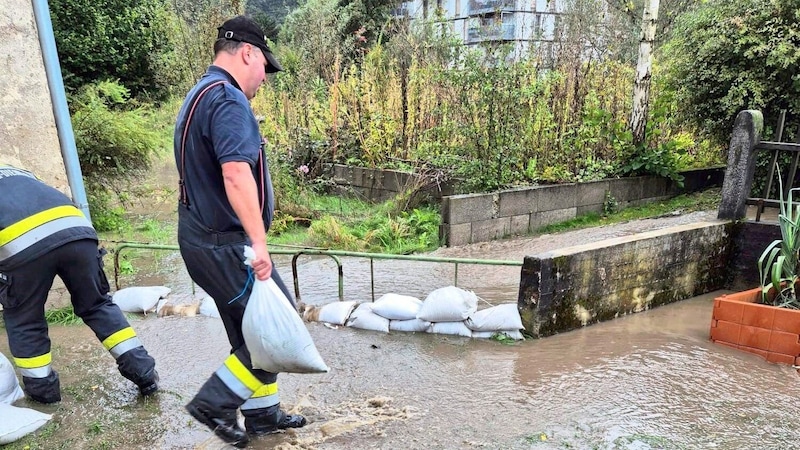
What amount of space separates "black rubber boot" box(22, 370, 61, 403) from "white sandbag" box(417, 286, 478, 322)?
2.23 m

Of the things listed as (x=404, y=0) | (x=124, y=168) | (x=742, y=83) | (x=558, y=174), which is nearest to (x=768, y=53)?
(x=742, y=83)

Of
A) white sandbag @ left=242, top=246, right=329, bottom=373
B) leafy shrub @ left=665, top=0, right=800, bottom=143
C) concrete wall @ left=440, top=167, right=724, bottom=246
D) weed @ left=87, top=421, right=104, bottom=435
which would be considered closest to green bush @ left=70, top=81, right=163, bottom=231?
concrete wall @ left=440, top=167, right=724, bottom=246

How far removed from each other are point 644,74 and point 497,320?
6.02 metres

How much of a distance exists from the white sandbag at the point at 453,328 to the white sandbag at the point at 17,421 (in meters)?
2.37

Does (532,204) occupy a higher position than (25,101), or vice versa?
(25,101)

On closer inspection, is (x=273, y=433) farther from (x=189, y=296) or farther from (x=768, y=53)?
(x=768, y=53)

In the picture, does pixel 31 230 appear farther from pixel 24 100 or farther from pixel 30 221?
pixel 24 100

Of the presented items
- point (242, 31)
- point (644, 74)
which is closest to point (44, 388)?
point (242, 31)

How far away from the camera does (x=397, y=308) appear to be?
13.2ft

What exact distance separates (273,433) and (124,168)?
220 inches

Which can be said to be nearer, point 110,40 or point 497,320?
point 497,320

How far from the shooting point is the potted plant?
3.69m

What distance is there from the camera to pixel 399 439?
105 inches

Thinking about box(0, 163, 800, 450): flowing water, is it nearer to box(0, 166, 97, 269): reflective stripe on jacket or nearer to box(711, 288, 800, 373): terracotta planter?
box(711, 288, 800, 373): terracotta planter
